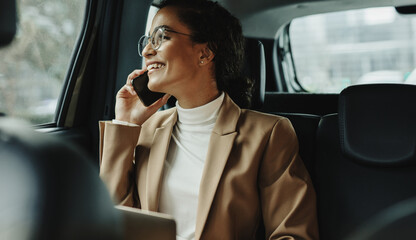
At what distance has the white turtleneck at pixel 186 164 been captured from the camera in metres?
1.46

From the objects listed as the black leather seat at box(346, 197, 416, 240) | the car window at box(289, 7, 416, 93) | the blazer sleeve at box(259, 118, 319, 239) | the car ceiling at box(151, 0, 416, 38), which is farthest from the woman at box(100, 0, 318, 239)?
the car window at box(289, 7, 416, 93)

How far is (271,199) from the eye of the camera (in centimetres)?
141

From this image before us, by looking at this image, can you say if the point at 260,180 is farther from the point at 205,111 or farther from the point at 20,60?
the point at 20,60

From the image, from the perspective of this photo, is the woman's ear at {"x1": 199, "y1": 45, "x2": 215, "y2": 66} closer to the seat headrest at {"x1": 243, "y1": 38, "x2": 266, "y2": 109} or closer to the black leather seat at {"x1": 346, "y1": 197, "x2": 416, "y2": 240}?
the seat headrest at {"x1": 243, "y1": 38, "x2": 266, "y2": 109}

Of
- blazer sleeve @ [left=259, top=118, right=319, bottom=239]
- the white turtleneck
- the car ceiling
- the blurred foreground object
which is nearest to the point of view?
the blurred foreground object

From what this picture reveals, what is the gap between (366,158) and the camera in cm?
147

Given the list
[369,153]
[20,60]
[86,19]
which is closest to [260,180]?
[369,153]

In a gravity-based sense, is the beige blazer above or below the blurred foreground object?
below

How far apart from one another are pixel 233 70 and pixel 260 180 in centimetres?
45

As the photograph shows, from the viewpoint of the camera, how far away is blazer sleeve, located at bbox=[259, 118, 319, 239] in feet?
4.47

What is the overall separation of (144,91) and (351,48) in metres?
2.52

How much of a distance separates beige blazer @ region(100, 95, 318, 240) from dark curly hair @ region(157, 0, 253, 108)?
0.42ft

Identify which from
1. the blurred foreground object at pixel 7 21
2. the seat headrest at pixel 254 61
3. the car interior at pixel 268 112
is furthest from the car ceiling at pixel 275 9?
the blurred foreground object at pixel 7 21

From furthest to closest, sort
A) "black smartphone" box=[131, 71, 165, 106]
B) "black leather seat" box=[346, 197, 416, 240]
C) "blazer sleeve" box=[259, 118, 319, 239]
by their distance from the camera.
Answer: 1. "black smartphone" box=[131, 71, 165, 106]
2. "blazer sleeve" box=[259, 118, 319, 239]
3. "black leather seat" box=[346, 197, 416, 240]
